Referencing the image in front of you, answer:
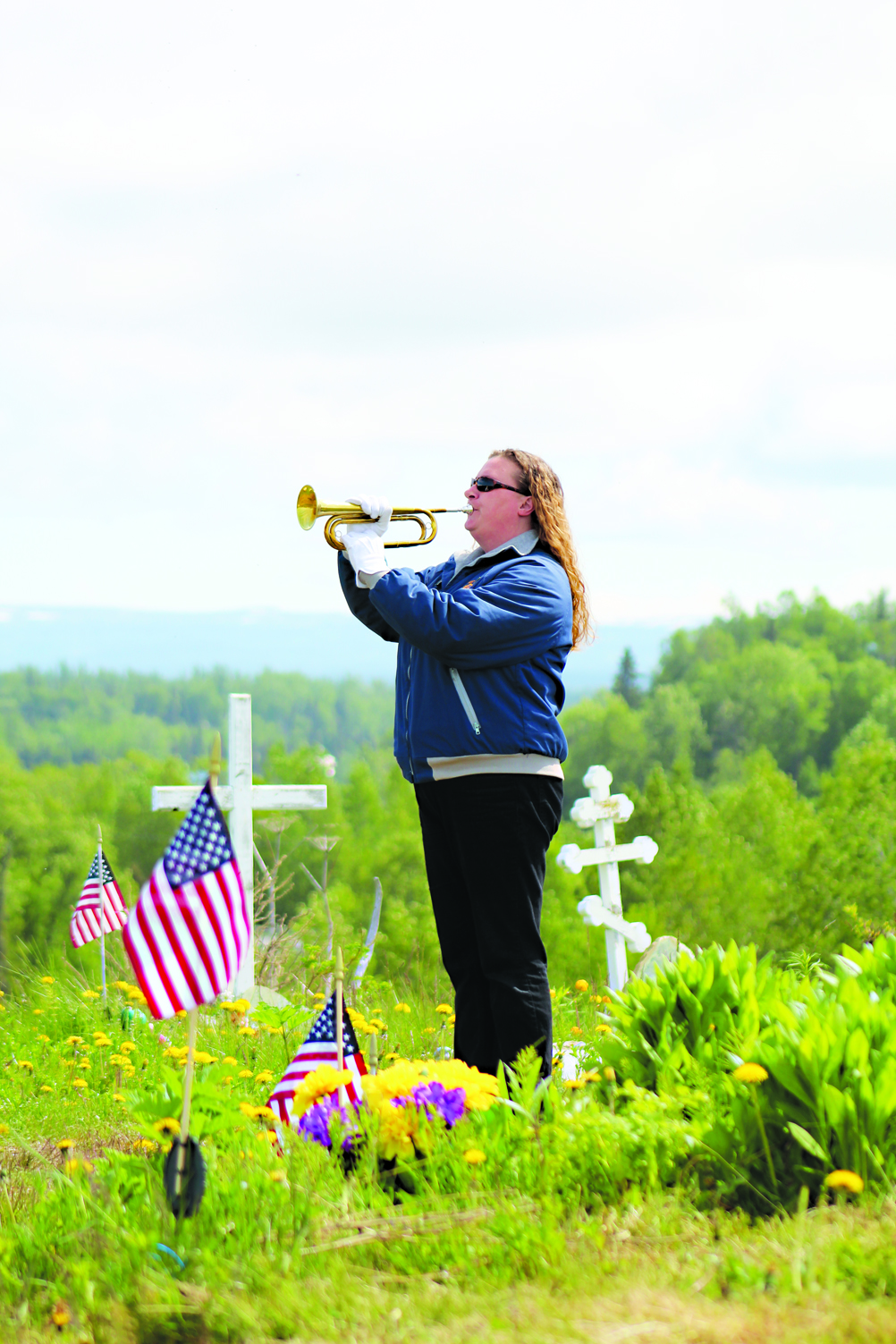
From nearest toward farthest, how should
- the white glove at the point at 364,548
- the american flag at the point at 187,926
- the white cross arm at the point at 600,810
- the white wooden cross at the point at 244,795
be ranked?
the american flag at the point at 187,926
the white glove at the point at 364,548
the white wooden cross at the point at 244,795
the white cross arm at the point at 600,810

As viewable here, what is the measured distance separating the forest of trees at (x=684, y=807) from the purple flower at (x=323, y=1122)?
375 centimetres

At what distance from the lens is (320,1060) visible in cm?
272

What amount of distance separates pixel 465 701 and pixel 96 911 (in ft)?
10.9

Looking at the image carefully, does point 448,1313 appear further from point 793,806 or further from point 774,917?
point 793,806

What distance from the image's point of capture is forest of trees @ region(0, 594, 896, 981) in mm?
34125

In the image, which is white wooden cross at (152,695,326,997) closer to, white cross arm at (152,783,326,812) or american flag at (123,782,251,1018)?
white cross arm at (152,783,326,812)

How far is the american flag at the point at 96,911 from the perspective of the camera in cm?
582

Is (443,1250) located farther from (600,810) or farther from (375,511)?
(600,810)

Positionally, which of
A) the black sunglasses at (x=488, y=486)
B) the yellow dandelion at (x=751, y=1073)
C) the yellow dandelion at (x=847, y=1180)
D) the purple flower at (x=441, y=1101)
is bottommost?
the purple flower at (x=441, y=1101)

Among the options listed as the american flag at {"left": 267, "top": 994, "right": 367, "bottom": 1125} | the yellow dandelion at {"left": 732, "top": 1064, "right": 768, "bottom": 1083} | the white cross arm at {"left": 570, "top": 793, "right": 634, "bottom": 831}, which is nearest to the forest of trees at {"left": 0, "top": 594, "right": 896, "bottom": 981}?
the white cross arm at {"left": 570, "top": 793, "right": 634, "bottom": 831}

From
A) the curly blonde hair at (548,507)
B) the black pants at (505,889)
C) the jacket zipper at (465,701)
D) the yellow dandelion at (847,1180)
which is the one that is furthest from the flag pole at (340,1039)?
the curly blonde hair at (548,507)

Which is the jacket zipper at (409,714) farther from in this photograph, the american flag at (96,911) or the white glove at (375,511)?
the american flag at (96,911)

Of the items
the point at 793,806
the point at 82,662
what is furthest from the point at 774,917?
the point at 82,662

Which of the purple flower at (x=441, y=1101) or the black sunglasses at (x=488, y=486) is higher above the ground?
the black sunglasses at (x=488, y=486)
